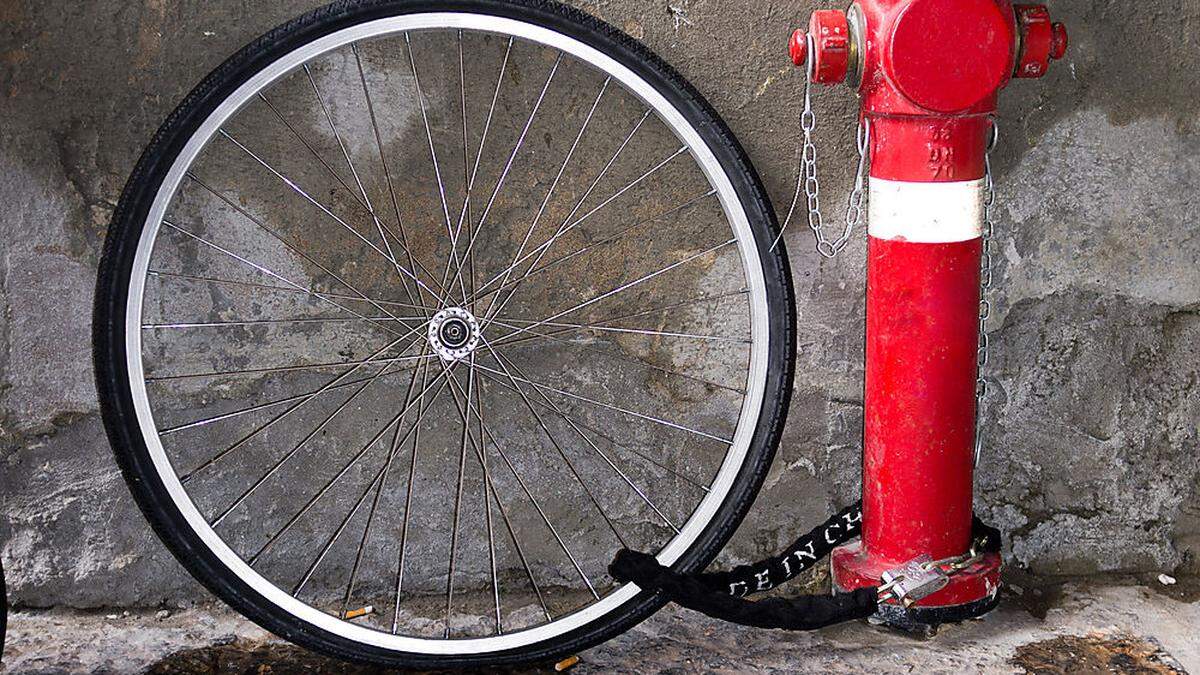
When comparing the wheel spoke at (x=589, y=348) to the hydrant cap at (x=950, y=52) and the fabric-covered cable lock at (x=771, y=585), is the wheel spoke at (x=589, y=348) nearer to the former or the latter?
the fabric-covered cable lock at (x=771, y=585)

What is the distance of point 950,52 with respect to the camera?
6.24 ft

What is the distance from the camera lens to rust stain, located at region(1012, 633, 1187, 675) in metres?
2.25

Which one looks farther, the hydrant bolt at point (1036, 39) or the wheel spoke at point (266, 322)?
the wheel spoke at point (266, 322)

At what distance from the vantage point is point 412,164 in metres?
2.34

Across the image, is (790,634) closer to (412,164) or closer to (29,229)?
(412,164)

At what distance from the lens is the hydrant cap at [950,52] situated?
6.18ft

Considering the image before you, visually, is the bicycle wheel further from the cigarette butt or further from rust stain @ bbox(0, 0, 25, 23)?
rust stain @ bbox(0, 0, 25, 23)

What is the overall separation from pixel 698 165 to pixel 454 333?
62 cm

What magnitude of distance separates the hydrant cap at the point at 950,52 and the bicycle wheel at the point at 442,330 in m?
0.40

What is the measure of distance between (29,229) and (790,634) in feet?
5.86

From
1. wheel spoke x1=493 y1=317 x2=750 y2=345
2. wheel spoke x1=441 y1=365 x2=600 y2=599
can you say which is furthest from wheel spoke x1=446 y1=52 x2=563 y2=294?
wheel spoke x1=441 y1=365 x2=600 y2=599

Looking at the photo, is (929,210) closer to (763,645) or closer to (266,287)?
(763,645)

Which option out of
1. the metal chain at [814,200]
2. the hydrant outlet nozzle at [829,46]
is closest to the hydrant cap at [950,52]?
the hydrant outlet nozzle at [829,46]

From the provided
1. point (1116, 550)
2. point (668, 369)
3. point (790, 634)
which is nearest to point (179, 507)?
point (668, 369)
